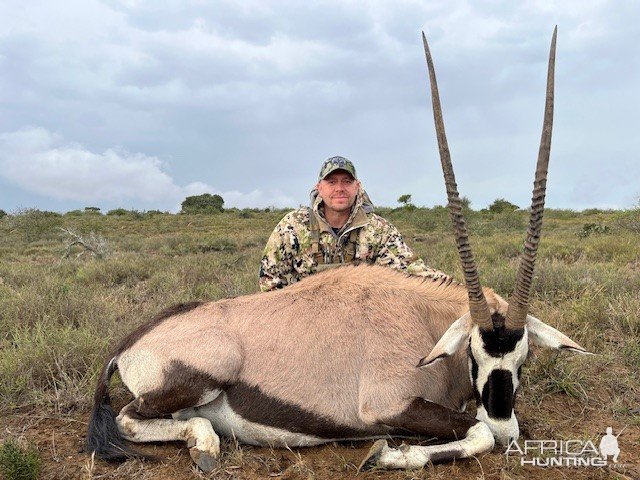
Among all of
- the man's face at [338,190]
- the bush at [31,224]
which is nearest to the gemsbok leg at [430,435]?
the man's face at [338,190]

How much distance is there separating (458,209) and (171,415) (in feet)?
7.62

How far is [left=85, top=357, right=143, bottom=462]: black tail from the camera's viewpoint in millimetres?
3250

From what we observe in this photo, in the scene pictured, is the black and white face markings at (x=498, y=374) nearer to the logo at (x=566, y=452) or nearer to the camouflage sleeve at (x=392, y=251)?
the logo at (x=566, y=452)

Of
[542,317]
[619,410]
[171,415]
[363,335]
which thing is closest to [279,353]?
[363,335]

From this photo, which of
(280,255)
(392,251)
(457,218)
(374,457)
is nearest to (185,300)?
(280,255)

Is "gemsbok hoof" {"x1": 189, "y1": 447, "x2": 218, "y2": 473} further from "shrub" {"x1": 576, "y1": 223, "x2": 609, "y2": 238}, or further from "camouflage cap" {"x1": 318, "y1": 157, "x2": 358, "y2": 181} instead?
"shrub" {"x1": 576, "y1": 223, "x2": 609, "y2": 238}

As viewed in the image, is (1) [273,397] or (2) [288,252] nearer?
(1) [273,397]

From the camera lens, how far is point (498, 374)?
303 centimetres

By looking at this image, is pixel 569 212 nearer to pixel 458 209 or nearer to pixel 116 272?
pixel 116 272

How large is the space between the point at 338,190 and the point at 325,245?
0.60 meters


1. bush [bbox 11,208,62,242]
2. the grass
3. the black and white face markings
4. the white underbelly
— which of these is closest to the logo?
the black and white face markings

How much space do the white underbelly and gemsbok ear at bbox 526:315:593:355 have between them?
149 centimetres

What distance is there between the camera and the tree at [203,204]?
126 feet

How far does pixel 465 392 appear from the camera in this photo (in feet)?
11.7
